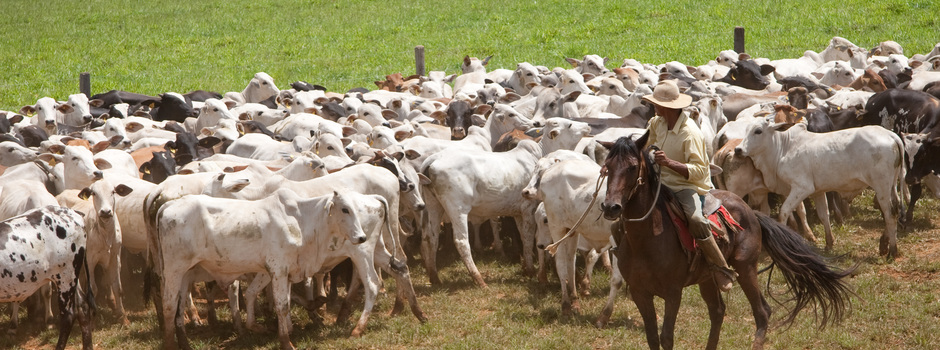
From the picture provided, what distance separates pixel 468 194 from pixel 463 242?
547 millimetres

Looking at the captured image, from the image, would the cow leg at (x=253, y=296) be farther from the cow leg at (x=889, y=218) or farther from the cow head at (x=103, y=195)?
the cow leg at (x=889, y=218)

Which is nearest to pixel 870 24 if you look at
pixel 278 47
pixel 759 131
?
pixel 278 47

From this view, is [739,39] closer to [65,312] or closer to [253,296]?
[253,296]

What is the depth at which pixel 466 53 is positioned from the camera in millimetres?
32531

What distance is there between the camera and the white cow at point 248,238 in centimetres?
911

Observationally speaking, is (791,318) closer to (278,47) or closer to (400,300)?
(400,300)

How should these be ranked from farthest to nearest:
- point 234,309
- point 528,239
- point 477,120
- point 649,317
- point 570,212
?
1. point 477,120
2. point 528,239
3. point 570,212
4. point 234,309
5. point 649,317

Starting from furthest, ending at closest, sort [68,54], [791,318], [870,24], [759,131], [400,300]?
[68,54], [870,24], [759,131], [400,300], [791,318]

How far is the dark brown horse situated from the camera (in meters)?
7.31

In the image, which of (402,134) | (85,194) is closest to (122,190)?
(85,194)

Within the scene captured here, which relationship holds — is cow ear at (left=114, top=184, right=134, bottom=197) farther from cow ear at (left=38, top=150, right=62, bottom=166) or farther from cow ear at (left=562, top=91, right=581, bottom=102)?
cow ear at (left=562, top=91, right=581, bottom=102)

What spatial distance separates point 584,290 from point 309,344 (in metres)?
3.07

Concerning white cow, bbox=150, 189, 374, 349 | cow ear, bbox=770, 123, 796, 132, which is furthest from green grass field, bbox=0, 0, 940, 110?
white cow, bbox=150, 189, 374, 349

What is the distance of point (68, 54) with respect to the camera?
112ft
